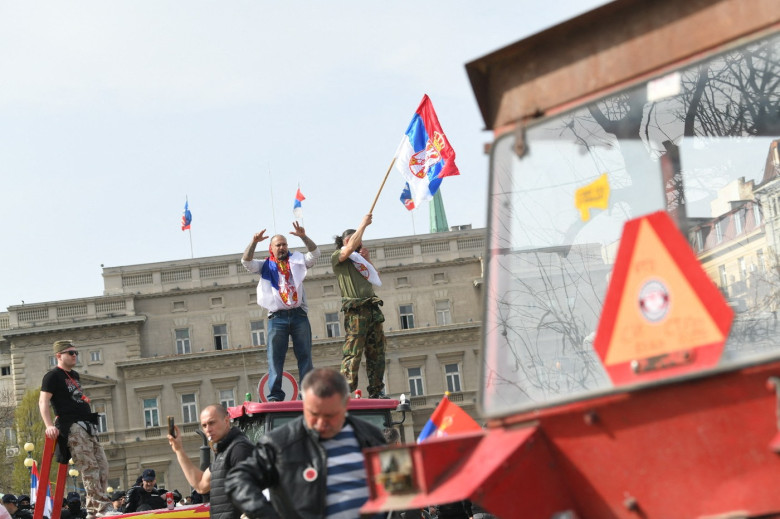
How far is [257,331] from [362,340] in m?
65.6

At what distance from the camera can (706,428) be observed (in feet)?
12.3

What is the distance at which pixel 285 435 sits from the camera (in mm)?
5449

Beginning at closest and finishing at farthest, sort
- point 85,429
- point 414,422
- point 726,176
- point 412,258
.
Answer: point 726,176 → point 85,429 → point 414,422 → point 412,258

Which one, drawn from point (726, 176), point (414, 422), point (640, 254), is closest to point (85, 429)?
point (726, 176)

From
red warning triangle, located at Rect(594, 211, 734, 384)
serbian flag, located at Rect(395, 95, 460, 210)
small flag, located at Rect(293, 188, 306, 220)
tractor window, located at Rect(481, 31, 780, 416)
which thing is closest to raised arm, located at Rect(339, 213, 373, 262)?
serbian flag, located at Rect(395, 95, 460, 210)

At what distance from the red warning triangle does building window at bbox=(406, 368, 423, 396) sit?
7012 centimetres

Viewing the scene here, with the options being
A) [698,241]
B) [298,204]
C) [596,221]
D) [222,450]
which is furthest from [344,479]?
[298,204]

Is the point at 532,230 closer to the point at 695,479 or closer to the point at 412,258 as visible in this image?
the point at 695,479

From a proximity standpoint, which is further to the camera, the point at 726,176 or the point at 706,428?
the point at 726,176

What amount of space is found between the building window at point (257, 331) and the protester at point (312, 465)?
7264 cm

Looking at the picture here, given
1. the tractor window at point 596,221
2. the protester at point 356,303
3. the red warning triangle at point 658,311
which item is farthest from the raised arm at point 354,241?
the red warning triangle at point 658,311

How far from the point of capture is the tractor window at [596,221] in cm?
466

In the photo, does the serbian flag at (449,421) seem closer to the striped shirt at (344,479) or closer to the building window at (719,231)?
the striped shirt at (344,479)

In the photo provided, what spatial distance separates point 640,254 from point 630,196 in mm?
741
